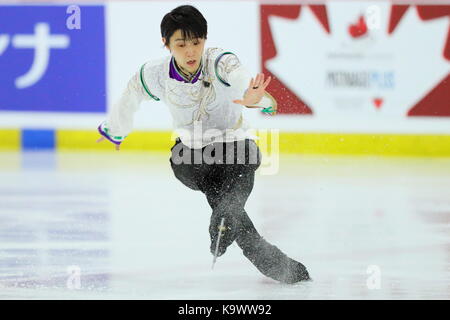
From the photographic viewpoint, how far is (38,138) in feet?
28.0

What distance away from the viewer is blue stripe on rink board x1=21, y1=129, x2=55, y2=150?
8.53m

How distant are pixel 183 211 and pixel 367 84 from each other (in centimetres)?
230

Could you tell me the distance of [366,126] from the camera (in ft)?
25.8

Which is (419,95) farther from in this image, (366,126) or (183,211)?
(183,211)

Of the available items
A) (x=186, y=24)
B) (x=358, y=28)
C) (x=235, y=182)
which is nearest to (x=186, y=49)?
(x=186, y=24)

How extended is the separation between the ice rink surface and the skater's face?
924mm

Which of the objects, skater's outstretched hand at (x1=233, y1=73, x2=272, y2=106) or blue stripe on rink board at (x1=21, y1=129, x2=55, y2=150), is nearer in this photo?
skater's outstretched hand at (x1=233, y1=73, x2=272, y2=106)

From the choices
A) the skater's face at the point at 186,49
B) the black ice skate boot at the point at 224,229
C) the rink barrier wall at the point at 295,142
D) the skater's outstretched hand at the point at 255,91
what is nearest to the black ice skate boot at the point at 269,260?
the black ice skate boot at the point at 224,229

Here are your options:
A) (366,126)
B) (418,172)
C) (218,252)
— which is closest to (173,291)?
(218,252)

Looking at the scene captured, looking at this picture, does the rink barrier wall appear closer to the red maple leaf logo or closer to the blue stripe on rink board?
the blue stripe on rink board

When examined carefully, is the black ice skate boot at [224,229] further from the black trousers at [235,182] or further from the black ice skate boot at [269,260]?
the black ice skate boot at [269,260]

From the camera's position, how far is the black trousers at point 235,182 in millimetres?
4188

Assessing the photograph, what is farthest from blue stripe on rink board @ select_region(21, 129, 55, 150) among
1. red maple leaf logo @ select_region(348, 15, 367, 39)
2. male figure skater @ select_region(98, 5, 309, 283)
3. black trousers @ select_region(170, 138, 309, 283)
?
black trousers @ select_region(170, 138, 309, 283)

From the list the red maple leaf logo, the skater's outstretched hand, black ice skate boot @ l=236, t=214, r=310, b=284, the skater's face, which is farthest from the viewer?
the red maple leaf logo
